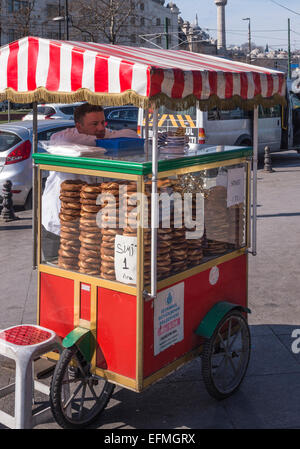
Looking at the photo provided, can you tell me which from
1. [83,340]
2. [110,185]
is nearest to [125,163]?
[110,185]

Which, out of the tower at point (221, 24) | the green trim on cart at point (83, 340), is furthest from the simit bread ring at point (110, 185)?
the tower at point (221, 24)

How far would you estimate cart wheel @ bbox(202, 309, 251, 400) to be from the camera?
441 centimetres

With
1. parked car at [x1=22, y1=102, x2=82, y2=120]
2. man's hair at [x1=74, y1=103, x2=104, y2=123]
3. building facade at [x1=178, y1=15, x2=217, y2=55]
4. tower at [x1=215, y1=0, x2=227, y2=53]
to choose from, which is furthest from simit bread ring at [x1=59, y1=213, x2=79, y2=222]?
tower at [x1=215, y1=0, x2=227, y2=53]

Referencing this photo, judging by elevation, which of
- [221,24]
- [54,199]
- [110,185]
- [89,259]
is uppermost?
[221,24]

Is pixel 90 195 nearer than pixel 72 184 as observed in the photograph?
Yes

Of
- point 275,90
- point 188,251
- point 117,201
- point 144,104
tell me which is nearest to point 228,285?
point 188,251

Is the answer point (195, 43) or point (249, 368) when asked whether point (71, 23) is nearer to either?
point (195, 43)

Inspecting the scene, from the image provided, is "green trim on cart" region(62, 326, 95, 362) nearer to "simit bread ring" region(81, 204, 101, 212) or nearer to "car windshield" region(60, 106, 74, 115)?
"simit bread ring" region(81, 204, 101, 212)

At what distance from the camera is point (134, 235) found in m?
4.04

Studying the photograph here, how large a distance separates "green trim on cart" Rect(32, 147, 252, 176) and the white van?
9.11 metres

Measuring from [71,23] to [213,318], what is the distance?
64364 mm

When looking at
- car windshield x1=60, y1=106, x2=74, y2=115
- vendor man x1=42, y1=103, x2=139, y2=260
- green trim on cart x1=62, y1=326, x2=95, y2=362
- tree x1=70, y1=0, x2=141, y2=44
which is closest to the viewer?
green trim on cart x1=62, y1=326, x2=95, y2=362
